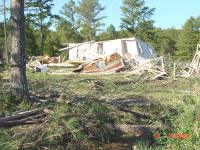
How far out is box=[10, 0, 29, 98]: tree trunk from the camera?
11664mm

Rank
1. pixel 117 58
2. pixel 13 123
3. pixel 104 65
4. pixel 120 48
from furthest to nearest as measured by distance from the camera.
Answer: pixel 120 48 < pixel 117 58 < pixel 104 65 < pixel 13 123

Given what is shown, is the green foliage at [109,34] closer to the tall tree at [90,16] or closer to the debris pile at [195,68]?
the tall tree at [90,16]

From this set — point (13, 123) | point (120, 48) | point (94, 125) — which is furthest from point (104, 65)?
point (13, 123)

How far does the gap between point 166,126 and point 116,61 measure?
21.3 meters

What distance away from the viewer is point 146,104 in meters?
12.5

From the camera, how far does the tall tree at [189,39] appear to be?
69438mm

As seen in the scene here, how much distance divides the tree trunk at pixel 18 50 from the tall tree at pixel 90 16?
2728 inches

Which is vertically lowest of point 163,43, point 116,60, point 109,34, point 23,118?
point 23,118

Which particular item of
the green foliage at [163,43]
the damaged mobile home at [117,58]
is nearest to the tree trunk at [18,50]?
the damaged mobile home at [117,58]

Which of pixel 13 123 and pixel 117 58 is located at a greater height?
pixel 117 58

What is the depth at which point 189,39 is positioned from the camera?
232 feet

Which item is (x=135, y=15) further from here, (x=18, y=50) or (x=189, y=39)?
(x=18, y=50)

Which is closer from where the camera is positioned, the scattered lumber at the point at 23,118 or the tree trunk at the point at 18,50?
the scattered lumber at the point at 23,118

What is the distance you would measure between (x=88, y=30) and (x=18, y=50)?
70424mm
